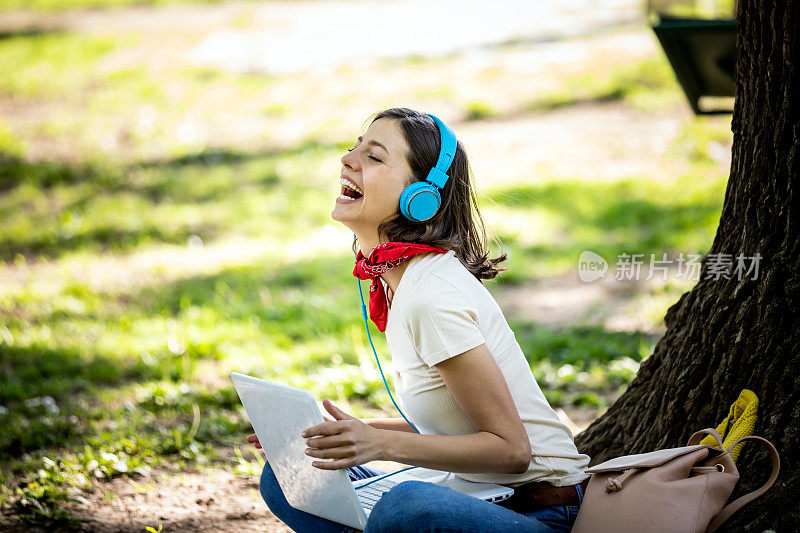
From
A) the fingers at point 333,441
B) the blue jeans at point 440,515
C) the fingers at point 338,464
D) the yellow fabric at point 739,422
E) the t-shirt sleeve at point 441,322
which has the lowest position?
the blue jeans at point 440,515

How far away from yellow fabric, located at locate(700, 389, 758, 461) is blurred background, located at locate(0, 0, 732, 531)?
0.49 m

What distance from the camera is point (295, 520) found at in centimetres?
239

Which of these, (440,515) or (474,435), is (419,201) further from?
(440,515)

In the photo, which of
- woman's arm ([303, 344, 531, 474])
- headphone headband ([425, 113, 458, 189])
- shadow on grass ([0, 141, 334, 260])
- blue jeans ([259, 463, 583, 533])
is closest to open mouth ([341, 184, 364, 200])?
headphone headband ([425, 113, 458, 189])

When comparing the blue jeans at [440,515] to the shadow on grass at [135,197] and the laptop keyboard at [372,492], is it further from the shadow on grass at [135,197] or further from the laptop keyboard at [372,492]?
the shadow on grass at [135,197]

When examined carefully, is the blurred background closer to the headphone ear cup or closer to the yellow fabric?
the headphone ear cup

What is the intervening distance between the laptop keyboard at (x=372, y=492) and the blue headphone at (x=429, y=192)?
0.75m

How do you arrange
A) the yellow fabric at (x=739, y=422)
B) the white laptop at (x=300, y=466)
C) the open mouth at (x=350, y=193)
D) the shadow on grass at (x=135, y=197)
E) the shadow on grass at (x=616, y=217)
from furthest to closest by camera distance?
the shadow on grass at (x=135, y=197), the shadow on grass at (x=616, y=217), the open mouth at (x=350, y=193), the yellow fabric at (x=739, y=422), the white laptop at (x=300, y=466)

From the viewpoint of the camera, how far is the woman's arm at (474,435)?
1952 millimetres

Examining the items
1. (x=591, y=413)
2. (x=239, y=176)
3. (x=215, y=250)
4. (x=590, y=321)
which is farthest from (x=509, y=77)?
(x=591, y=413)

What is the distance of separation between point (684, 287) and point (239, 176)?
14.6ft

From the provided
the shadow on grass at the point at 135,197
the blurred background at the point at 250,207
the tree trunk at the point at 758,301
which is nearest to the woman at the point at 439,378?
the blurred background at the point at 250,207

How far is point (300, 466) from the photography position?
2.14 metres

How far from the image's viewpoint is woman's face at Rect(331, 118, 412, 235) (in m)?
2.24
